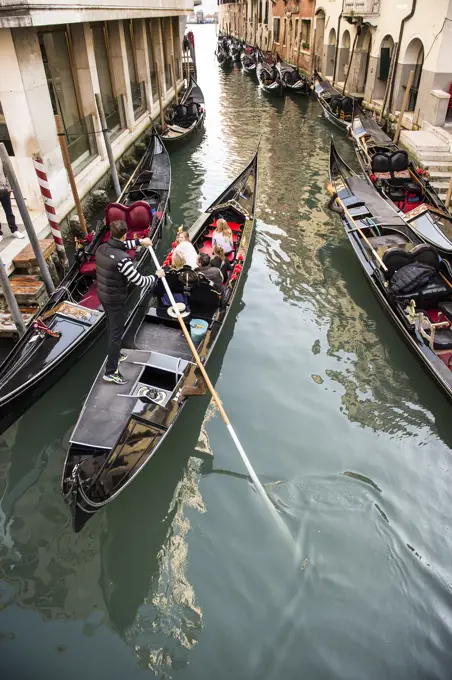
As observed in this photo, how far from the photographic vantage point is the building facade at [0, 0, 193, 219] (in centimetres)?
545

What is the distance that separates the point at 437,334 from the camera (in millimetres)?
4512

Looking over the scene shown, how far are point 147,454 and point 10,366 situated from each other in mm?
1512

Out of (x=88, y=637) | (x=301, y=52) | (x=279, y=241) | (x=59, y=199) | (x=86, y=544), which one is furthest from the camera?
(x=301, y=52)

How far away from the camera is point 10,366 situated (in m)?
3.86

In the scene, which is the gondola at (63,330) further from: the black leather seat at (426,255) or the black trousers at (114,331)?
the black leather seat at (426,255)

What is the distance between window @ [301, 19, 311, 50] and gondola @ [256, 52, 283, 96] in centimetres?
168

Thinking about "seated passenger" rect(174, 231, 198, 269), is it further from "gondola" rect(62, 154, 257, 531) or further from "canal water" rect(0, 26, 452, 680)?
"canal water" rect(0, 26, 452, 680)

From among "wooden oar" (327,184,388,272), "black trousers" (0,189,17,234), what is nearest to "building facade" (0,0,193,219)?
"black trousers" (0,189,17,234)

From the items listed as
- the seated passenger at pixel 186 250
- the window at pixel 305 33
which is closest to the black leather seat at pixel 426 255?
the seated passenger at pixel 186 250

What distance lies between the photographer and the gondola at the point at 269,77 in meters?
17.0

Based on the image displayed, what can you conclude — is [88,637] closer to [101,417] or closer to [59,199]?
[101,417]

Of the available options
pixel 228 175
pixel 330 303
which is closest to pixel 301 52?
pixel 228 175

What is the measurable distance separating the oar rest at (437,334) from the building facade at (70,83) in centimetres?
478

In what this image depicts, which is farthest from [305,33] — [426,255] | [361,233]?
[426,255]
